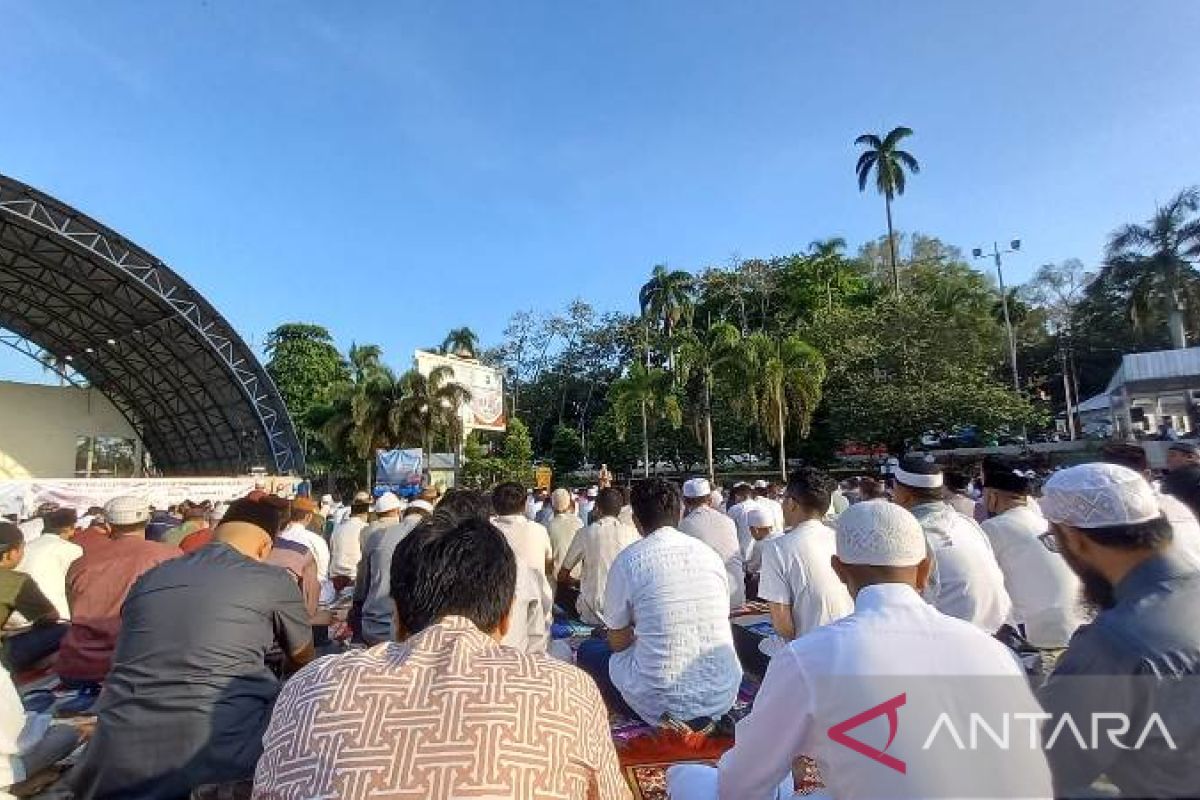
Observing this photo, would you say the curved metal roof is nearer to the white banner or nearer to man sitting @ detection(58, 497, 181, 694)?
the white banner

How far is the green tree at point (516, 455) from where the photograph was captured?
29.4 m

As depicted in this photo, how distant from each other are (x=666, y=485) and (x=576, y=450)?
31.3 meters

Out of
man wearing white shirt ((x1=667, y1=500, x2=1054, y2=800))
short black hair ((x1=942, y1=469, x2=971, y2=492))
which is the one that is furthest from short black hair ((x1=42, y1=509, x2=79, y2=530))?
short black hair ((x1=942, y1=469, x2=971, y2=492))

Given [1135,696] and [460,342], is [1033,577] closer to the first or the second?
[1135,696]

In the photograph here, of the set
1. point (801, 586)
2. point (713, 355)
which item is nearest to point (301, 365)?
point (713, 355)

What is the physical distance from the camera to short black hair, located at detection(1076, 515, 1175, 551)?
5.84 ft

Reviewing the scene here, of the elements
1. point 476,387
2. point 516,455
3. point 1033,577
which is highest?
point 476,387

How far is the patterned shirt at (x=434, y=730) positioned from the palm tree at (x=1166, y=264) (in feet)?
124

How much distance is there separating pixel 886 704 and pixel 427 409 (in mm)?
25845

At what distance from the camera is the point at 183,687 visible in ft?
7.97

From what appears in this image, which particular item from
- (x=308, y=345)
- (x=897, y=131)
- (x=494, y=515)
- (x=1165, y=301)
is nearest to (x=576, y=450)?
(x=308, y=345)

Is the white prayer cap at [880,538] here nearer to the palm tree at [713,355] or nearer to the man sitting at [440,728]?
the man sitting at [440,728]

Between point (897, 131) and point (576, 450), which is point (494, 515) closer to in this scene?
point (576, 450)

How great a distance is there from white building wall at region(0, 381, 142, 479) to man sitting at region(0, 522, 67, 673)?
2561 centimetres
